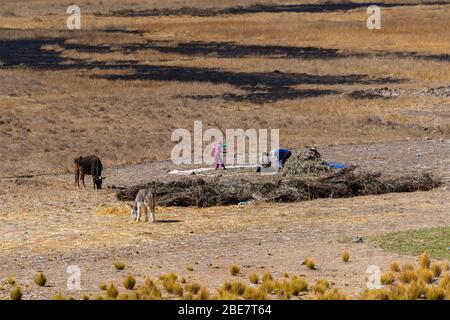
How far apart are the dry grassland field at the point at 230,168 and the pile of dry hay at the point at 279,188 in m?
0.05

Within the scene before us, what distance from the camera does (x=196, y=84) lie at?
53906 mm

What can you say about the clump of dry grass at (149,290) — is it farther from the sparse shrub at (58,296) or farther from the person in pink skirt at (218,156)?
the person in pink skirt at (218,156)

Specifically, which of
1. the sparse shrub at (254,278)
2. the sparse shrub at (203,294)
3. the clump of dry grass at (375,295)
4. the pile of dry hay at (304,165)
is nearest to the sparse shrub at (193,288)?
the sparse shrub at (203,294)

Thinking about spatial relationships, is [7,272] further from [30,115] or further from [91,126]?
[30,115]

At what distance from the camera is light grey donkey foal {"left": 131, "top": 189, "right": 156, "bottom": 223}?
923 inches

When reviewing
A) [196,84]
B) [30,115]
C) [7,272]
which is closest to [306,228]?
[7,272]

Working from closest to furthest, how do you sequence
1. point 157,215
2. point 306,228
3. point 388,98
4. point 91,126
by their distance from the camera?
point 306,228
point 157,215
point 91,126
point 388,98

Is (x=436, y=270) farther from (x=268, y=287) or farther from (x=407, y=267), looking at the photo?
(x=268, y=287)

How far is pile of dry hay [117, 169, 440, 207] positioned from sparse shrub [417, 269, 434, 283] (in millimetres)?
9132

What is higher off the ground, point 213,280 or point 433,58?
point 433,58

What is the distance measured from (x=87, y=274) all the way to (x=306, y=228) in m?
6.10

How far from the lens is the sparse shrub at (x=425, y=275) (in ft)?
57.3
